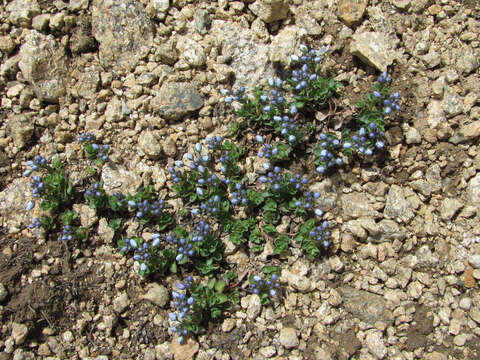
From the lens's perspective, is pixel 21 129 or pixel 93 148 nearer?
pixel 93 148

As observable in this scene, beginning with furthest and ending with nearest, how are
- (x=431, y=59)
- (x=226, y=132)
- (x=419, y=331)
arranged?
(x=226, y=132), (x=431, y=59), (x=419, y=331)

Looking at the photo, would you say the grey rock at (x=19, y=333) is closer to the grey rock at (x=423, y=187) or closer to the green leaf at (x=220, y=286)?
the green leaf at (x=220, y=286)

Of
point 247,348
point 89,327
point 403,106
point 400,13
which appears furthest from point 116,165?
point 400,13

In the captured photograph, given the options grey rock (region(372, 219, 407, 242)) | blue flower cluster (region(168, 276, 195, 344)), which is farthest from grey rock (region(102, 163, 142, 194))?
grey rock (region(372, 219, 407, 242))

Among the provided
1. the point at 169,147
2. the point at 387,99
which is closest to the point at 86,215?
the point at 169,147

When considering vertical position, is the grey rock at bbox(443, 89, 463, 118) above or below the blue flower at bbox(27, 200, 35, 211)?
above

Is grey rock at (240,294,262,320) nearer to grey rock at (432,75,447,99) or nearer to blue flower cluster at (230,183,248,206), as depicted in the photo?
blue flower cluster at (230,183,248,206)

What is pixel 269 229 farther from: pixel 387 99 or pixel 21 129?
pixel 21 129
